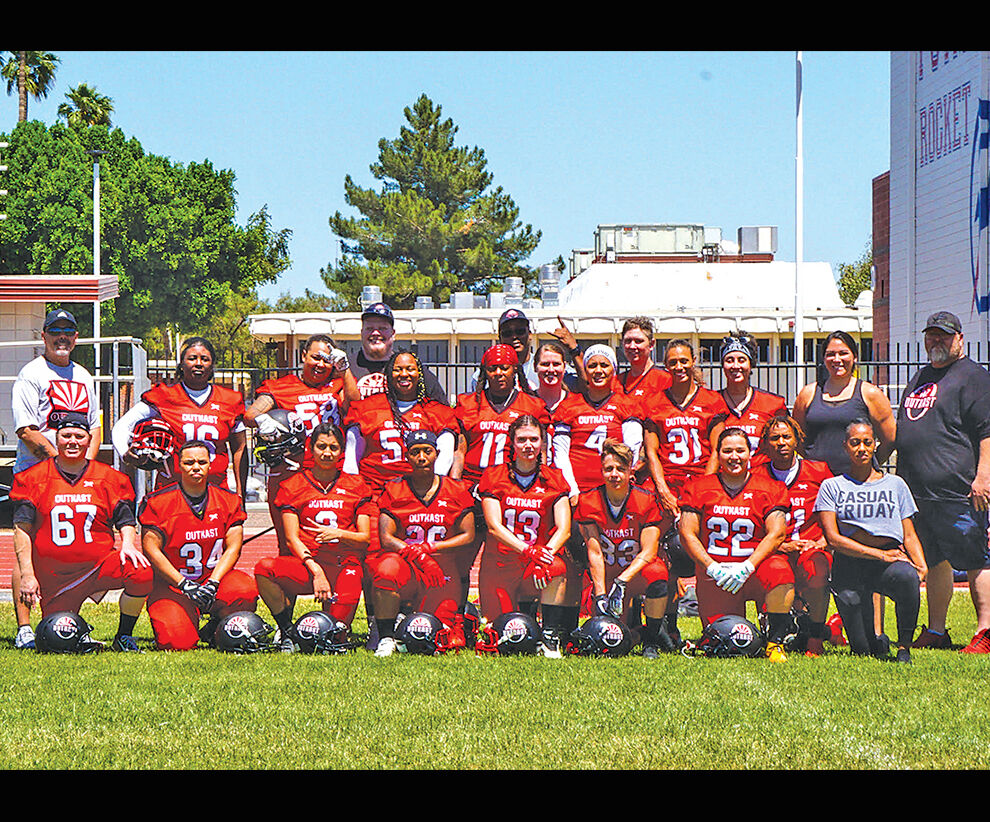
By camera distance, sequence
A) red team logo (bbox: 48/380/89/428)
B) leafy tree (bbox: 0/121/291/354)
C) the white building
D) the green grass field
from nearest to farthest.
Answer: the green grass field, red team logo (bbox: 48/380/89/428), the white building, leafy tree (bbox: 0/121/291/354)

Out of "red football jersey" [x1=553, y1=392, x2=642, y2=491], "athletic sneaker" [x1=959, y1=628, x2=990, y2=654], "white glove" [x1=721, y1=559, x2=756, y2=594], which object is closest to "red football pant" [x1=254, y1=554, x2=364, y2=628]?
"red football jersey" [x1=553, y1=392, x2=642, y2=491]

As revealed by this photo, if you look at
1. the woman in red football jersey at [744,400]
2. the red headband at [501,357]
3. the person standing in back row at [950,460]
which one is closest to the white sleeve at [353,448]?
the red headband at [501,357]

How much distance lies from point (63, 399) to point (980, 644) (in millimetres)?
6438

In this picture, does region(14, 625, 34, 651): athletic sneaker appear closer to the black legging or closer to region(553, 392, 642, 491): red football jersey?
region(553, 392, 642, 491): red football jersey

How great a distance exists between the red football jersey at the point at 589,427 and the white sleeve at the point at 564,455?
0.02m

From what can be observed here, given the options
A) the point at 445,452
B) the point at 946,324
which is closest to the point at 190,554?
the point at 445,452

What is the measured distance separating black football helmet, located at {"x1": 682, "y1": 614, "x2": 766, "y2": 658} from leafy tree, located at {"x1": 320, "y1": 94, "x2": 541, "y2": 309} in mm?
44750

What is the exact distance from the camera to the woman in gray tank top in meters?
8.54

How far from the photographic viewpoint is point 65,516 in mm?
8492

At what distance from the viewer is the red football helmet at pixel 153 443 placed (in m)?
8.48

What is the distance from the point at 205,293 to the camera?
5138cm

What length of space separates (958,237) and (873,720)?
38.7 feet
